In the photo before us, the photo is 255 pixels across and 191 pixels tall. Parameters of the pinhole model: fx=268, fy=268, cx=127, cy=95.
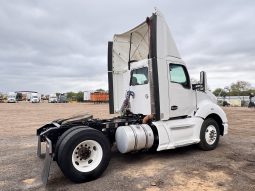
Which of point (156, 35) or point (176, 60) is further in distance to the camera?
point (176, 60)

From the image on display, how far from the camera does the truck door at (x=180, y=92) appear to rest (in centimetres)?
752

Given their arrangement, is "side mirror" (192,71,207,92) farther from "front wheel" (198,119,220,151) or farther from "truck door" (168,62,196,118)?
"front wheel" (198,119,220,151)

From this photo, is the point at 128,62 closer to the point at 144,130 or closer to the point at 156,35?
the point at 156,35

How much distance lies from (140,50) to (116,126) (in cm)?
306

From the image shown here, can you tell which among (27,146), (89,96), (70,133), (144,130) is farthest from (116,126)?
(89,96)

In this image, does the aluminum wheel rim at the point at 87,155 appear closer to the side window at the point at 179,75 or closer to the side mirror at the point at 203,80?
the side window at the point at 179,75

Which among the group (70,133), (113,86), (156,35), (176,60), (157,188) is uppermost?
(156,35)

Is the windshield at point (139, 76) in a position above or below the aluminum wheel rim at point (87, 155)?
above

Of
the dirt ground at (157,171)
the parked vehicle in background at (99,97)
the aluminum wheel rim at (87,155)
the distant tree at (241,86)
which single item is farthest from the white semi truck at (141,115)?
the distant tree at (241,86)

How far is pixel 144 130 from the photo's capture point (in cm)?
676

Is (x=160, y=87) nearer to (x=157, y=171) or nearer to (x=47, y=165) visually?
(x=157, y=171)

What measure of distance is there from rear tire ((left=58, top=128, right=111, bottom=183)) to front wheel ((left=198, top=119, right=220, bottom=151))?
3284mm

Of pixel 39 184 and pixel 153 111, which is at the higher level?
pixel 153 111

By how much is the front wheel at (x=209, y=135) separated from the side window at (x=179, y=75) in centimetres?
130
